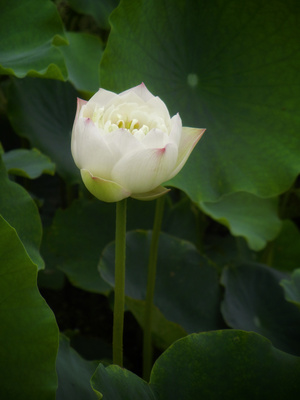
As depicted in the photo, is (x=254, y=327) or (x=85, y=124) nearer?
(x=85, y=124)

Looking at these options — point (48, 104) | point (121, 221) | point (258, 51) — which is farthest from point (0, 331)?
point (48, 104)

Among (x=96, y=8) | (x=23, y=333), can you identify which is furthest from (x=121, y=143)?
(x=96, y=8)

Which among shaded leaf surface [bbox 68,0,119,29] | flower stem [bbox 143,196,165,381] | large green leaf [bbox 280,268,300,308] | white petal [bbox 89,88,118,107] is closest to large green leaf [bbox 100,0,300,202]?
flower stem [bbox 143,196,165,381]

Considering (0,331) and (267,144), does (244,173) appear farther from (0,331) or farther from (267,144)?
(0,331)

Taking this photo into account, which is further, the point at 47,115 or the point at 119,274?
the point at 47,115

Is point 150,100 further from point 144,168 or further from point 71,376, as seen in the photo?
point 71,376

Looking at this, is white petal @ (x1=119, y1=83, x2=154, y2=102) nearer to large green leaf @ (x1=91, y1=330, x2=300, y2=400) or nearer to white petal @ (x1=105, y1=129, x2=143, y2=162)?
white petal @ (x1=105, y1=129, x2=143, y2=162)

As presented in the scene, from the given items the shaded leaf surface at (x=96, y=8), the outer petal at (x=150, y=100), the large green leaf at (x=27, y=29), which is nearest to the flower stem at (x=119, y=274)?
the outer petal at (x=150, y=100)
